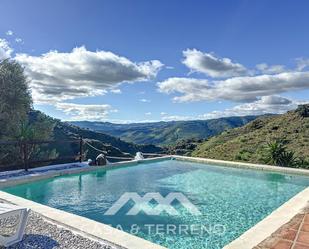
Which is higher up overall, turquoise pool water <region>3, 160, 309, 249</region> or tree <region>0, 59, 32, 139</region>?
tree <region>0, 59, 32, 139</region>

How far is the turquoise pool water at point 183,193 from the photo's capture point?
5.09 meters

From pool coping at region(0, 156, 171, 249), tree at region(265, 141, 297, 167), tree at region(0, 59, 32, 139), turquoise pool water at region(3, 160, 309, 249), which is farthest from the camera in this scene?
tree at region(0, 59, 32, 139)

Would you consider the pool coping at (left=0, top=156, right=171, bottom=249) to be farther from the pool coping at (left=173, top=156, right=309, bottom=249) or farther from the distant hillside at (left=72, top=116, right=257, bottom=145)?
the distant hillside at (left=72, top=116, right=257, bottom=145)

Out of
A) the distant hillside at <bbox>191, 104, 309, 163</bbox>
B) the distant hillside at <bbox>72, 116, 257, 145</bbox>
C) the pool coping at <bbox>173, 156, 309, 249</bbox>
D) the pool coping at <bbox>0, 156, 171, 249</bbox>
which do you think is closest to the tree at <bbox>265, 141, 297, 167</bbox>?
the pool coping at <bbox>173, 156, 309, 249</bbox>

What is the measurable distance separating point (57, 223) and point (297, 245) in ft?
11.1

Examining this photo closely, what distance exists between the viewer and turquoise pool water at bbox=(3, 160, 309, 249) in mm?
5090

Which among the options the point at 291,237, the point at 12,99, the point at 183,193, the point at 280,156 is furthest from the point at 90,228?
the point at 12,99

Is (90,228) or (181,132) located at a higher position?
(181,132)

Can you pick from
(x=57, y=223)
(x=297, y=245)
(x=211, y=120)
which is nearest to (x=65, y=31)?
(x=57, y=223)

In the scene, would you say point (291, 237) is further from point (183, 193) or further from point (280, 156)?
point (280, 156)

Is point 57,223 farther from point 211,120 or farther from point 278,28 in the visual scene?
point 211,120

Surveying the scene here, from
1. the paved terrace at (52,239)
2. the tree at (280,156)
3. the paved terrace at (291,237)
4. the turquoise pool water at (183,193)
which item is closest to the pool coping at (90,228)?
the paved terrace at (52,239)

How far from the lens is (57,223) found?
4.46 metres

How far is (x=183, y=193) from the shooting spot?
789cm
